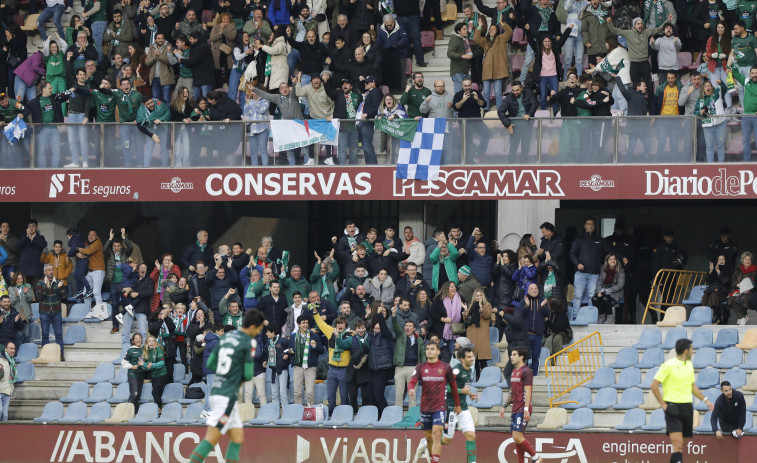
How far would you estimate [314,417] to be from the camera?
67.2 feet

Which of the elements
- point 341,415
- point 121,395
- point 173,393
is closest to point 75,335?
point 121,395

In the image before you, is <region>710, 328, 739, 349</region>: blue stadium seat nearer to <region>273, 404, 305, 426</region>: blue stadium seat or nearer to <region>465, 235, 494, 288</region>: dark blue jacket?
<region>465, 235, 494, 288</region>: dark blue jacket

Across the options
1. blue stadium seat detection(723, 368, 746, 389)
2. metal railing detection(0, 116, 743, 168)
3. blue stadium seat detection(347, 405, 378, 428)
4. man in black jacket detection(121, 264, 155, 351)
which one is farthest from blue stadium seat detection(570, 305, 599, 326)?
man in black jacket detection(121, 264, 155, 351)

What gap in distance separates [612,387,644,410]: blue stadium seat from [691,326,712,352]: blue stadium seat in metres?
1.67

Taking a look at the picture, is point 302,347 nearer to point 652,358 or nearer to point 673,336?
point 652,358

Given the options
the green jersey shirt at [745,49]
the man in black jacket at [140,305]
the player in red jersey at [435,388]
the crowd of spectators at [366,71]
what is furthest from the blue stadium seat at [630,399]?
the man in black jacket at [140,305]

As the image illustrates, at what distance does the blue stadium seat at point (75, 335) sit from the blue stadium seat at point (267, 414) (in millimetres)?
4874

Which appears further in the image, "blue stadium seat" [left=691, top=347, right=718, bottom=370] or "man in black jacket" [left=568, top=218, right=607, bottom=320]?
"man in black jacket" [left=568, top=218, right=607, bottom=320]

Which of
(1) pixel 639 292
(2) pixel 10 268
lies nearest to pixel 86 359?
(2) pixel 10 268

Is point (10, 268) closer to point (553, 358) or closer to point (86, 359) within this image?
point (86, 359)

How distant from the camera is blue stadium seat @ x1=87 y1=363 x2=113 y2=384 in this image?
22.8m

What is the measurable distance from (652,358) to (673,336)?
764 millimetres

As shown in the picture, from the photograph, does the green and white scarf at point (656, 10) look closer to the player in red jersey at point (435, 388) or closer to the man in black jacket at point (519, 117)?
the man in black jacket at point (519, 117)

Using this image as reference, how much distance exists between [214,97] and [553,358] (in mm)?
7539
